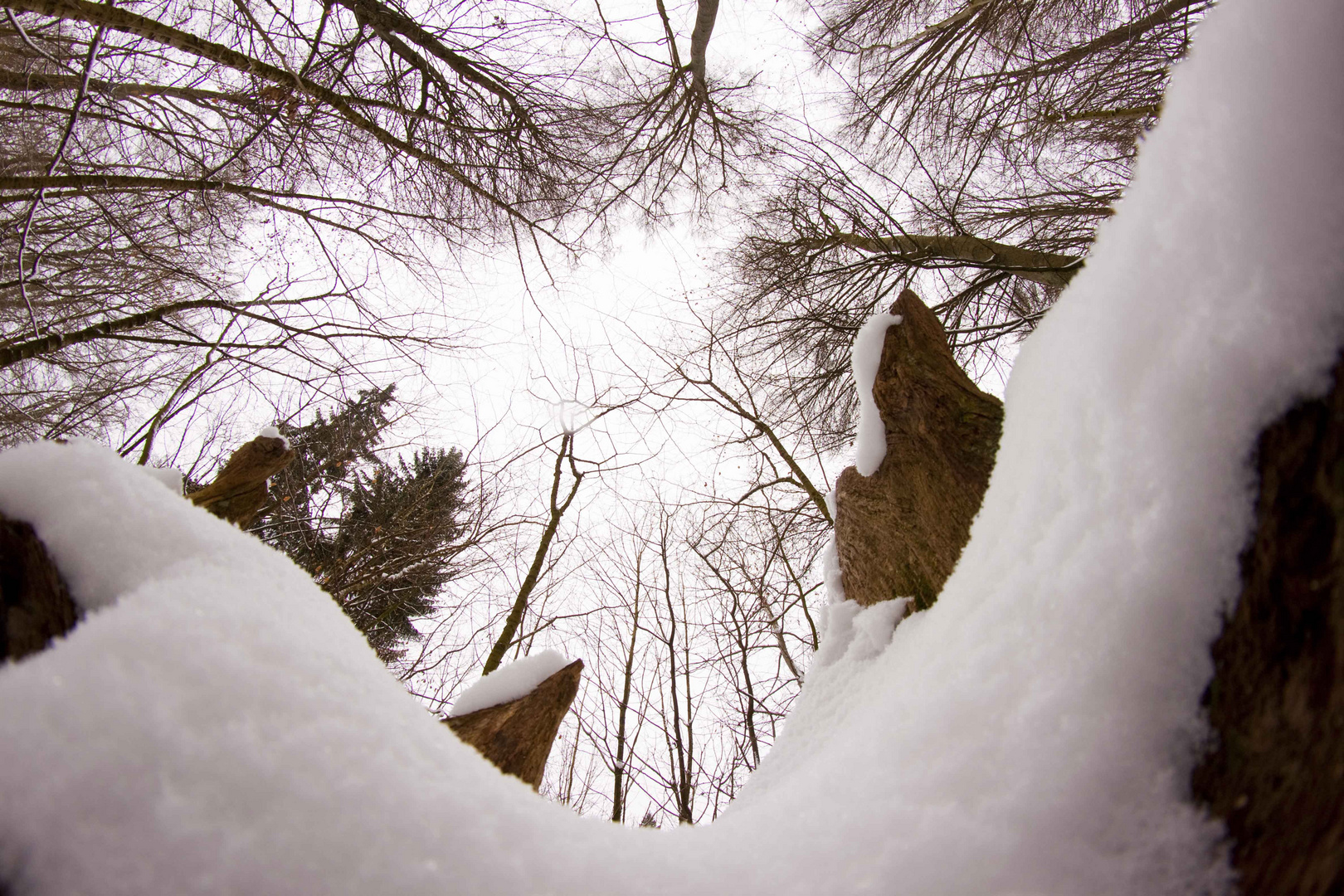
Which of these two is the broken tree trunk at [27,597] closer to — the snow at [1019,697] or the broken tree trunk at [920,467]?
the snow at [1019,697]

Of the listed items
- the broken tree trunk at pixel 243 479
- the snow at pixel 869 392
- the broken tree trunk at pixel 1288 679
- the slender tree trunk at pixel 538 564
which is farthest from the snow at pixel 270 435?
the broken tree trunk at pixel 1288 679

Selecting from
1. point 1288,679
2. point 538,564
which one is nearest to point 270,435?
point 538,564

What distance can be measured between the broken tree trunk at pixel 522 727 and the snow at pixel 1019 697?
79cm

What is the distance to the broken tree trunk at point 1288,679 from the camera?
1.15ft

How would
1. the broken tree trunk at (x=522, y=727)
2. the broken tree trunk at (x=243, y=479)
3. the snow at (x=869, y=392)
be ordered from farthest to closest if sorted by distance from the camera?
→ the broken tree trunk at (x=243, y=479)
the snow at (x=869, y=392)
the broken tree trunk at (x=522, y=727)

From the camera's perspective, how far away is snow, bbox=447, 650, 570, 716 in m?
1.35

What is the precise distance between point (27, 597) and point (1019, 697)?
1.06 meters

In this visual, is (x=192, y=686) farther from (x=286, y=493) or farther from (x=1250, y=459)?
(x=286, y=493)

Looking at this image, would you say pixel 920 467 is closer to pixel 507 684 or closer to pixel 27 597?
pixel 507 684

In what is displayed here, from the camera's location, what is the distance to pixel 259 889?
0.37 m

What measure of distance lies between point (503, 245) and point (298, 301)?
1.37 m

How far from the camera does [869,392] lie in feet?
5.05

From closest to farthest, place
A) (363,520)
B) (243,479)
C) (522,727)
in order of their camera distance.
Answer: (522,727) → (243,479) → (363,520)

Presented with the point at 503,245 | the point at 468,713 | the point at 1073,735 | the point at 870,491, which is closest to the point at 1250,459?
the point at 1073,735
